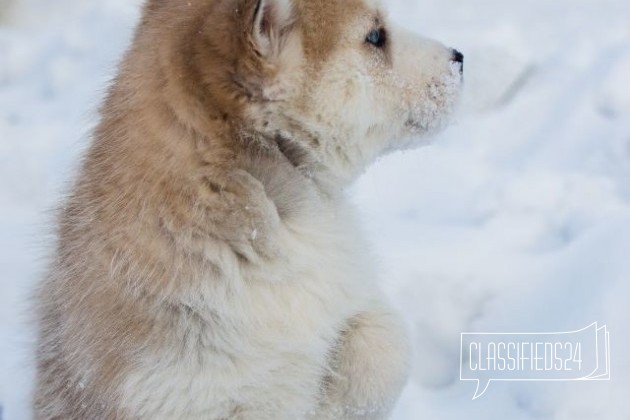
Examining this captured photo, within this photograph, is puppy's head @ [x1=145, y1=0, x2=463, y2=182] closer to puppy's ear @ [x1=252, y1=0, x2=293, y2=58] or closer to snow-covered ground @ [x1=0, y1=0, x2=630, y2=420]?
puppy's ear @ [x1=252, y1=0, x2=293, y2=58]

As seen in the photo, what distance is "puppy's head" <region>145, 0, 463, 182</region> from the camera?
7.95 ft

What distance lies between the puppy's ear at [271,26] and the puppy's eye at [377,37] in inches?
8.6

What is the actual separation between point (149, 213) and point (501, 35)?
3346 millimetres

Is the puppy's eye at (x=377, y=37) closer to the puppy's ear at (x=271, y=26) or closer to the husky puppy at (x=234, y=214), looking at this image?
the husky puppy at (x=234, y=214)

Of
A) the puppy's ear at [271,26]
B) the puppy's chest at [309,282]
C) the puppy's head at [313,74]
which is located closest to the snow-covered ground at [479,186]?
the puppy's chest at [309,282]

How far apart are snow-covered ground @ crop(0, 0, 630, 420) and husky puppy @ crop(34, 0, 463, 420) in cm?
46

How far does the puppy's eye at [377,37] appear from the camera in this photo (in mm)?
2590


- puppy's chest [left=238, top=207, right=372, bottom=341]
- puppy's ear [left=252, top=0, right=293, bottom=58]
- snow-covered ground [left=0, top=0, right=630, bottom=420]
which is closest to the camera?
puppy's ear [left=252, top=0, right=293, bottom=58]

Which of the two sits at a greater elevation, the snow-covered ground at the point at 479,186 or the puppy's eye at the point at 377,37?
the snow-covered ground at the point at 479,186

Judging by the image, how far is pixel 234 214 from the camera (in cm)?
243

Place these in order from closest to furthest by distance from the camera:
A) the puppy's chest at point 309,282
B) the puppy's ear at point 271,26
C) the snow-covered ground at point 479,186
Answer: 1. the puppy's ear at point 271,26
2. the puppy's chest at point 309,282
3. the snow-covered ground at point 479,186

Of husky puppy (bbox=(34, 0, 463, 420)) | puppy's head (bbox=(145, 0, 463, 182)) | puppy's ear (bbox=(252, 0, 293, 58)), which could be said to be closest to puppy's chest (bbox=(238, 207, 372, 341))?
husky puppy (bbox=(34, 0, 463, 420))

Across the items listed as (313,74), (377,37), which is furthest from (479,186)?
(313,74)

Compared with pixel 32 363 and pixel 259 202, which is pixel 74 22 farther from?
pixel 259 202
